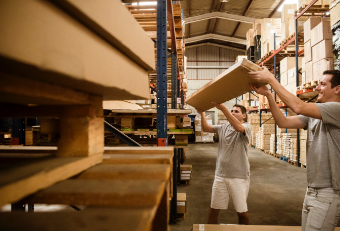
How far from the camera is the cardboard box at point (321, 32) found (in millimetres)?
5211

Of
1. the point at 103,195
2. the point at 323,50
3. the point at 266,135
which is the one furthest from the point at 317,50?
the point at 103,195

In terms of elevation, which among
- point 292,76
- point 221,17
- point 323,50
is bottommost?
point 292,76

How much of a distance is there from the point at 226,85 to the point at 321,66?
442 centimetres

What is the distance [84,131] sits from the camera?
93 centimetres

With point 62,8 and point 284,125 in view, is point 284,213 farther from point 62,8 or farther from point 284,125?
point 62,8

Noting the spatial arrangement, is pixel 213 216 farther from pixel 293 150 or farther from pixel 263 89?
pixel 293 150

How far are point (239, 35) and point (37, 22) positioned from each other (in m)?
21.6

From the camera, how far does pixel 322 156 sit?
198cm

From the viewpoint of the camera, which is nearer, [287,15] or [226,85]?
[226,85]

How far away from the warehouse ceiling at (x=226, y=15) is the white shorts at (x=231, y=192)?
14.2 m

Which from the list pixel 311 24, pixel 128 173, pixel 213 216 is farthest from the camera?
pixel 311 24

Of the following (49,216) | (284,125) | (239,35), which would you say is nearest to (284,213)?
(284,125)

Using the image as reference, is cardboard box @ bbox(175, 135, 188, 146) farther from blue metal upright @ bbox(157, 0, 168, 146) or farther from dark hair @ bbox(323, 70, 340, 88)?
dark hair @ bbox(323, 70, 340, 88)

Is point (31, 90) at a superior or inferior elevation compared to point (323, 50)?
inferior
